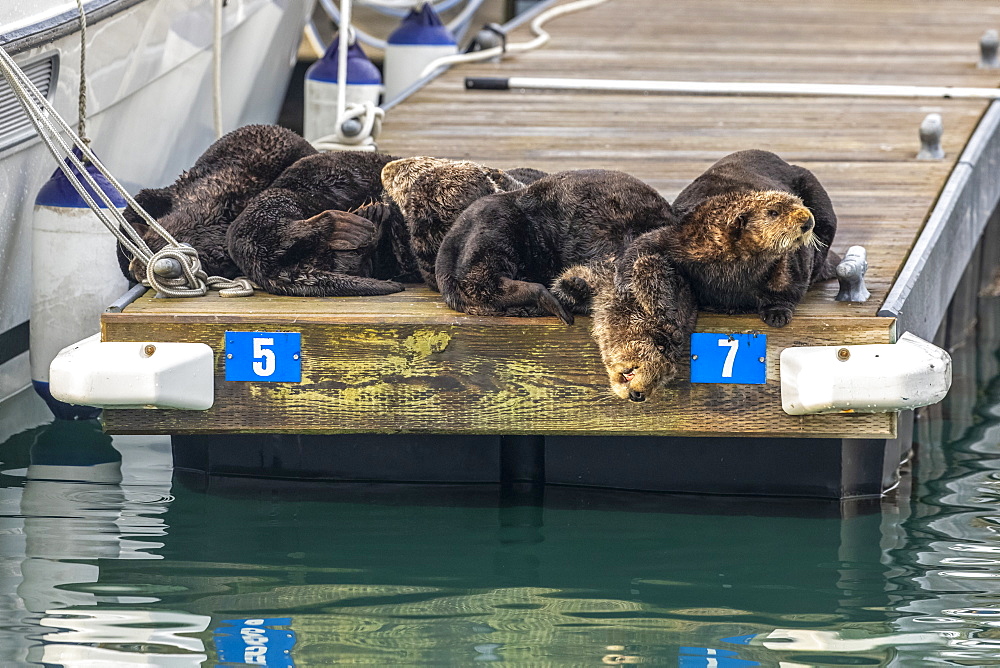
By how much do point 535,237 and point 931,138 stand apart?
8.62ft

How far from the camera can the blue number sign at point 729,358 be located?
402 centimetres

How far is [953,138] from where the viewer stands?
259 inches

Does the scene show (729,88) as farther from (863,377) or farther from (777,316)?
(863,377)

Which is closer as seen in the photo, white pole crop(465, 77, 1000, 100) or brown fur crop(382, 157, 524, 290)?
brown fur crop(382, 157, 524, 290)

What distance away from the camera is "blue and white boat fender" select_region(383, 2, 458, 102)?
30.8 ft

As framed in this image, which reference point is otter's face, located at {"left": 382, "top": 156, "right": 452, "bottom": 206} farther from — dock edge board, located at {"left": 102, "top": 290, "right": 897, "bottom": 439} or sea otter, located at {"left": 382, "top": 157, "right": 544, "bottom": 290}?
dock edge board, located at {"left": 102, "top": 290, "right": 897, "bottom": 439}

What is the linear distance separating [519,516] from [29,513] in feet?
4.94

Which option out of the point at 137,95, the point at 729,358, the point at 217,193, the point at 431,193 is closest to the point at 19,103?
the point at 217,193

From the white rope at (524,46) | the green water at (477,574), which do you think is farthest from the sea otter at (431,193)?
the white rope at (524,46)

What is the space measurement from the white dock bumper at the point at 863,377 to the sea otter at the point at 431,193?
110cm

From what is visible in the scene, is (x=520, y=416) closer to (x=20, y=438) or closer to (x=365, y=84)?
(x=20, y=438)

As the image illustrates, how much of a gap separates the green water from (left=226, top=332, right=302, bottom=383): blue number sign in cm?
48

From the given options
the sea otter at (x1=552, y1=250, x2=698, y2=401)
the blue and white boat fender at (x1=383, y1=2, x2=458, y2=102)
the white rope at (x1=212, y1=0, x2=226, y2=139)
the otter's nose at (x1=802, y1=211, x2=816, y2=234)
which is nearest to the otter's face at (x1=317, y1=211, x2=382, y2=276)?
the sea otter at (x1=552, y1=250, x2=698, y2=401)

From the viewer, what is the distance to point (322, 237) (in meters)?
4.39
